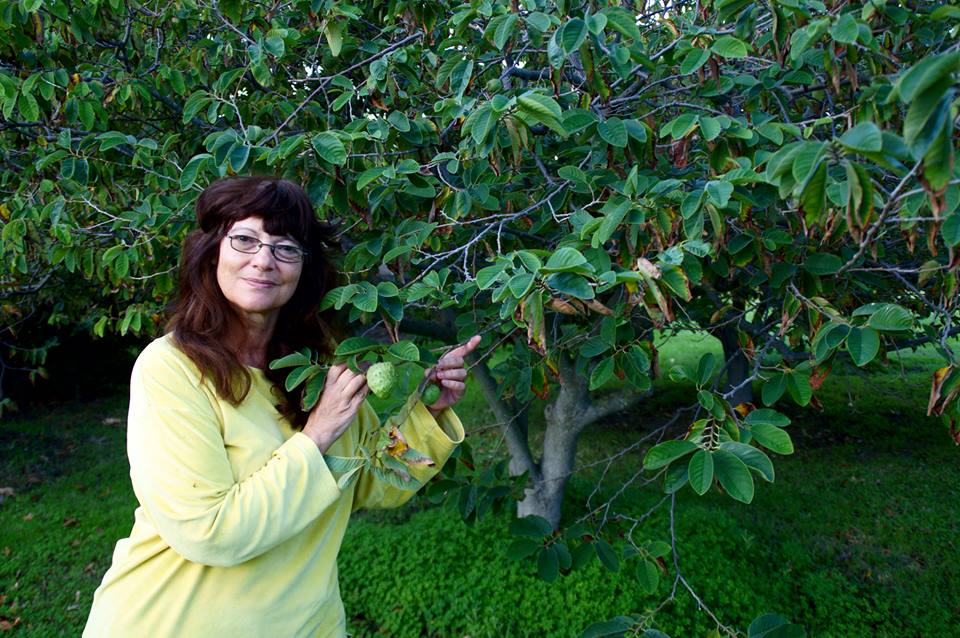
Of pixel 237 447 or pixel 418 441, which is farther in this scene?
pixel 418 441

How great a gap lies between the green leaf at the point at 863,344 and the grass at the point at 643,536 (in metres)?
0.83

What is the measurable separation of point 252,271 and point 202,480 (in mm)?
440

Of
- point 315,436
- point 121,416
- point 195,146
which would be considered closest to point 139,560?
point 315,436

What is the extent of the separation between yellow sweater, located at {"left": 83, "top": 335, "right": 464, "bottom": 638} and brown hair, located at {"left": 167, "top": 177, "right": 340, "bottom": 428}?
0.03 metres

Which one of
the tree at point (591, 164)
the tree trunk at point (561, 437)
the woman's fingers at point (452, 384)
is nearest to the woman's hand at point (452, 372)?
the woman's fingers at point (452, 384)

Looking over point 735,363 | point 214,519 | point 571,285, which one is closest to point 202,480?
point 214,519

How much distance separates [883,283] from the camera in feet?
6.72

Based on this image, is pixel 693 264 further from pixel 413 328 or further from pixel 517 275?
pixel 413 328

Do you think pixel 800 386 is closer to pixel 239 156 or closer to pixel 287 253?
pixel 287 253

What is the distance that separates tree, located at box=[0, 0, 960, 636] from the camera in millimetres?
1227

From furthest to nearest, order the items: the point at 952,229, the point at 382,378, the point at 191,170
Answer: the point at 191,170 → the point at 382,378 → the point at 952,229

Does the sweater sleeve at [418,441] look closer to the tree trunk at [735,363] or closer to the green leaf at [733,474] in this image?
the green leaf at [733,474]

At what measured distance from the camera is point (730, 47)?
152 centimetres

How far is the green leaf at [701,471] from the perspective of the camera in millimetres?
1199
